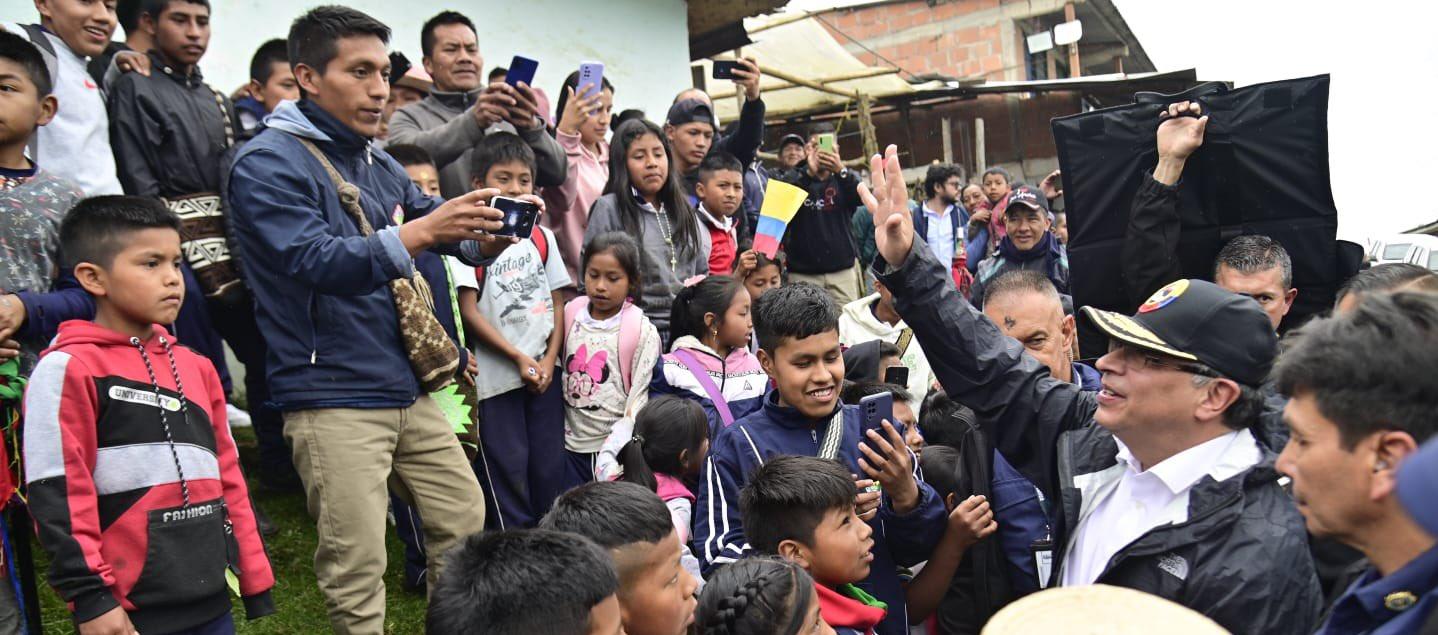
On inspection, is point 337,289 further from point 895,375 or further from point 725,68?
point 725,68

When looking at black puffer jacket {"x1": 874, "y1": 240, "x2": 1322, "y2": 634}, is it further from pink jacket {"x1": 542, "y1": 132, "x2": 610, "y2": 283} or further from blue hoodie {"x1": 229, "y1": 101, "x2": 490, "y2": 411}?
pink jacket {"x1": 542, "y1": 132, "x2": 610, "y2": 283}

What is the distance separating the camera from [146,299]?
2.99 meters

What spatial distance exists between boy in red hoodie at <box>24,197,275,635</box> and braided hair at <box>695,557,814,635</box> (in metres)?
1.53

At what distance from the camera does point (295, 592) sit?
4.52 meters

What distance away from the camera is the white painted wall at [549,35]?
23.0ft

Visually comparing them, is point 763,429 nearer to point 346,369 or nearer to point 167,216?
point 346,369

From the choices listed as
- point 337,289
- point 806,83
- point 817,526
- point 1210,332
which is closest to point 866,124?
point 806,83

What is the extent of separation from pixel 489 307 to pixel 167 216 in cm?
Answer: 188

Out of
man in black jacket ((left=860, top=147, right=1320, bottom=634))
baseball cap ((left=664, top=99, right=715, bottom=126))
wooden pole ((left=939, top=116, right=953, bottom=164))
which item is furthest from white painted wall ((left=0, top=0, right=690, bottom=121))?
wooden pole ((left=939, top=116, right=953, bottom=164))

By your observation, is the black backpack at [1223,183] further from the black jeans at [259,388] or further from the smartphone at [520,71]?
the black jeans at [259,388]

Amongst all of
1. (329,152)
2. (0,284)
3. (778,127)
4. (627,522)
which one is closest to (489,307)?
(329,152)

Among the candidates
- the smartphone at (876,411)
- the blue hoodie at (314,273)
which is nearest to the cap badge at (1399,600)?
the smartphone at (876,411)

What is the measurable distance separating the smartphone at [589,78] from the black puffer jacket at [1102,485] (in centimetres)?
307

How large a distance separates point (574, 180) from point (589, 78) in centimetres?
64
